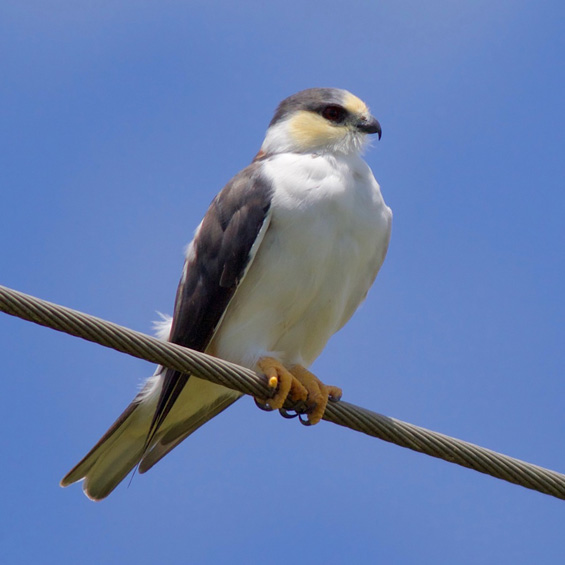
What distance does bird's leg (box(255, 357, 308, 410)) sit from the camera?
4.60 meters

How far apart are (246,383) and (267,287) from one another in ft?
3.91

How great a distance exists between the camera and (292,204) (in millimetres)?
5020

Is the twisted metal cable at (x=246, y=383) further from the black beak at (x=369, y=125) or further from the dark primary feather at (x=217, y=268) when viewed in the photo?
the black beak at (x=369, y=125)

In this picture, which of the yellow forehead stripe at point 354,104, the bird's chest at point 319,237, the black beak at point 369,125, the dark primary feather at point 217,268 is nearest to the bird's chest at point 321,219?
the bird's chest at point 319,237

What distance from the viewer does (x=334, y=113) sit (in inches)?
237

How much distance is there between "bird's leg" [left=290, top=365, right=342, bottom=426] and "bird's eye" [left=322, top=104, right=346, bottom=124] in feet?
5.62

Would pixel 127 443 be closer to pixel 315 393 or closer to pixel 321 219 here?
pixel 315 393

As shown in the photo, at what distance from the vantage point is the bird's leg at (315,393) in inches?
183

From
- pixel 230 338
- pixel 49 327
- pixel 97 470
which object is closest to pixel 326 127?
pixel 230 338

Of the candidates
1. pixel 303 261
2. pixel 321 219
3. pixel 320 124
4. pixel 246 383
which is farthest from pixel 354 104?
pixel 246 383

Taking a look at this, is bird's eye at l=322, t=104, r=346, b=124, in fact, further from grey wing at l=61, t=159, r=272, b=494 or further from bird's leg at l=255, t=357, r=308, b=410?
bird's leg at l=255, t=357, r=308, b=410

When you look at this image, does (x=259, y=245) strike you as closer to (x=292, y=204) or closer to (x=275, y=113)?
(x=292, y=204)

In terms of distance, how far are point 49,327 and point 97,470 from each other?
2298 mm

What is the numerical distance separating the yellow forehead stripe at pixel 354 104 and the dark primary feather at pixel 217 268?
0.96 metres
